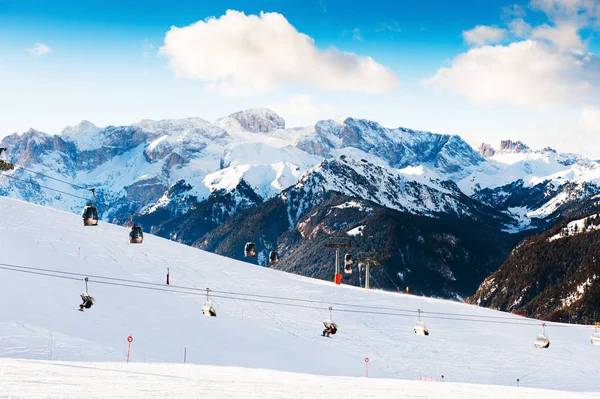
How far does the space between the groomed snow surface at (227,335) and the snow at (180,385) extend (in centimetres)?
12

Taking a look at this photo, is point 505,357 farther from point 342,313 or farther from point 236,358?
point 236,358

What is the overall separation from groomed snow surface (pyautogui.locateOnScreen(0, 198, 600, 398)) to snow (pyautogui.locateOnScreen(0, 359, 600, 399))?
0.12 m

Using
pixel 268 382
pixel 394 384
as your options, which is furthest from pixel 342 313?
pixel 268 382

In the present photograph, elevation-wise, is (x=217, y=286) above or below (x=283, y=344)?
above

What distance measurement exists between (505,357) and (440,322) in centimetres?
1122

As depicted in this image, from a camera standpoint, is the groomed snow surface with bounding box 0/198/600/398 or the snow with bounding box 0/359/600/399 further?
the groomed snow surface with bounding box 0/198/600/398

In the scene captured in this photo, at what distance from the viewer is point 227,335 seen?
206 feet

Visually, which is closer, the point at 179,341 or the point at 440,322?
the point at 179,341

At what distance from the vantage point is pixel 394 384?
3694 cm

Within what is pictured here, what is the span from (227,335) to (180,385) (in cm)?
3447

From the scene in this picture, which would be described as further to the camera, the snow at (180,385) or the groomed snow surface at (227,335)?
the groomed snow surface at (227,335)

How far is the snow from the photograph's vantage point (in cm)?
2533

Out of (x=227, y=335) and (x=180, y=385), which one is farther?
(x=227, y=335)

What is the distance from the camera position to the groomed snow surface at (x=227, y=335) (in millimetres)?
33281
